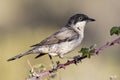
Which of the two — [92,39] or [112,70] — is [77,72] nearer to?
[112,70]

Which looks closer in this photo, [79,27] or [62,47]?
[62,47]

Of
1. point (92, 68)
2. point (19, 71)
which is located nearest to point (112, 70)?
point (92, 68)

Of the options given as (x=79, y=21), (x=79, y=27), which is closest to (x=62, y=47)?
(x=79, y=21)

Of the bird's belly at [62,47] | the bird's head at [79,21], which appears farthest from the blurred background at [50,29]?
the bird's belly at [62,47]

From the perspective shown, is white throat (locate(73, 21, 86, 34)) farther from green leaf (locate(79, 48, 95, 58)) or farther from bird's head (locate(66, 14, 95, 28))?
green leaf (locate(79, 48, 95, 58))

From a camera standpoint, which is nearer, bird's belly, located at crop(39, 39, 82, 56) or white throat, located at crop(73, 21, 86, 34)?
bird's belly, located at crop(39, 39, 82, 56)

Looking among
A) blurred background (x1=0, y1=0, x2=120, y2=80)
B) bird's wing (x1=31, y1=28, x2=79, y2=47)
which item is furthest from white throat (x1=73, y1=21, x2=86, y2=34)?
blurred background (x1=0, y1=0, x2=120, y2=80)

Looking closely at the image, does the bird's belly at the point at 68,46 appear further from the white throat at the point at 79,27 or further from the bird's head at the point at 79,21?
the white throat at the point at 79,27

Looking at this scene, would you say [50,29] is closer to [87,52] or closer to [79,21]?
[79,21]

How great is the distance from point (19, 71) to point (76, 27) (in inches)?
231

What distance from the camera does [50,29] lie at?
662 inches

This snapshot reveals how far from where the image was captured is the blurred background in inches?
547

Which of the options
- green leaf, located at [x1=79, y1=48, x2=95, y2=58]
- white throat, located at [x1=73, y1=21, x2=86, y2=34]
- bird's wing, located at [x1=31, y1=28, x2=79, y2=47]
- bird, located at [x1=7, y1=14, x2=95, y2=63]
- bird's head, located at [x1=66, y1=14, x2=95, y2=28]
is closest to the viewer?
green leaf, located at [x1=79, y1=48, x2=95, y2=58]

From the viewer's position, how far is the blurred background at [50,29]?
45.5 feet
